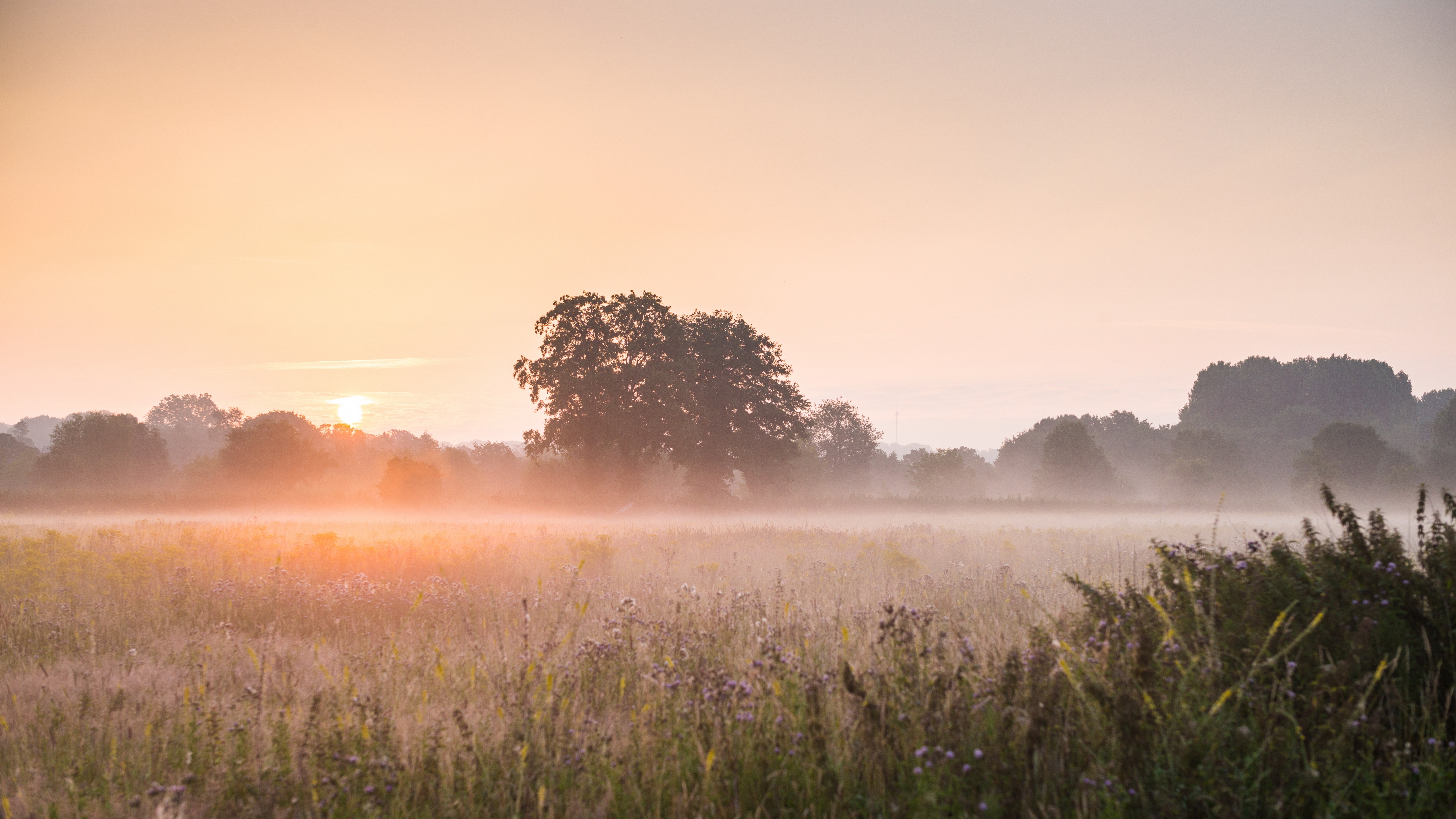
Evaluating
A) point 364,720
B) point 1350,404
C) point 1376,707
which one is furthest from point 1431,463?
point 364,720

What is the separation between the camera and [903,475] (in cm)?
10375

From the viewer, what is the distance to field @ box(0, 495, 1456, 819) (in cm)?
290

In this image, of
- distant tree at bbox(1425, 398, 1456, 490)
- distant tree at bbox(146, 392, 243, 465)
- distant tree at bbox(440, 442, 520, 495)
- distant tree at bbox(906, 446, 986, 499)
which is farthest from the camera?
distant tree at bbox(146, 392, 243, 465)

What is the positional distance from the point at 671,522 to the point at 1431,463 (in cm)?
7076

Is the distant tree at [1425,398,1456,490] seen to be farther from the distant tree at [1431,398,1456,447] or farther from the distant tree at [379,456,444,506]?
the distant tree at [379,456,444,506]

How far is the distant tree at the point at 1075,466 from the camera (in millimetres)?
63250

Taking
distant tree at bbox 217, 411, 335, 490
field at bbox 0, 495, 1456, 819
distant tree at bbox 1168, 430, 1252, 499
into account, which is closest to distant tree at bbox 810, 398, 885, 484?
distant tree at bbox 1168, 430, 1252, 499

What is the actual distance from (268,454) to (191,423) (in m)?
91.9

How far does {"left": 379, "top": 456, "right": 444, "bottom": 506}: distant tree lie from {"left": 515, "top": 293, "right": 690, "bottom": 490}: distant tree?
7629mm

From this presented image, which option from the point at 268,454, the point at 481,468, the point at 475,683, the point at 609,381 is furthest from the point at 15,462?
the point at 475,683

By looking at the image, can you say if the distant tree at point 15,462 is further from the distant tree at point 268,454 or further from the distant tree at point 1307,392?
the distant tree at point 1307,392

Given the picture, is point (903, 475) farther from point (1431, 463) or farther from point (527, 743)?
point (527, 743)

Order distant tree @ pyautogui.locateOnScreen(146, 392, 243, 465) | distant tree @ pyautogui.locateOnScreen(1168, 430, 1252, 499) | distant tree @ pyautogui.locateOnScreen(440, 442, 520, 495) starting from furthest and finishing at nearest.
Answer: distant tree @ pyautogui.locateOnScreen(146, 392, 243, 465) → distant tree @ pyautogui.locateOnScreen(440, 442, 520, 495) → distant tree @ pyautogui.locateOnScreen(1168, 430, 1252, 499)

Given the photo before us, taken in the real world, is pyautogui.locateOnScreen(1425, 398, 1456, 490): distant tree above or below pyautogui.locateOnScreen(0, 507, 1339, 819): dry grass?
above
